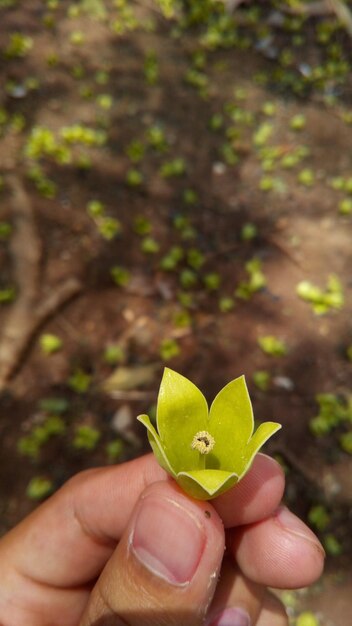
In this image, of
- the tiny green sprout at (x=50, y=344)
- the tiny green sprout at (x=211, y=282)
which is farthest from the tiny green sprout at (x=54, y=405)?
the tiny green sprout at (x=211, y=282)

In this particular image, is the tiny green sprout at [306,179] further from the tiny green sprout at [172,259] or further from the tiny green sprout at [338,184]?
the tiny green sprout at [172,259]

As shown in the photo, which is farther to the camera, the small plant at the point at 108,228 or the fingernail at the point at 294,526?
the small plant at the point at 108,228

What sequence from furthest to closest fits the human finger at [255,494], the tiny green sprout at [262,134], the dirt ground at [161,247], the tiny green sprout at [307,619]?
the tiny green sprout at [262,134], the dirt ground at [161,247], the tiny green sprout at [307,619], the human finger at [255,494]

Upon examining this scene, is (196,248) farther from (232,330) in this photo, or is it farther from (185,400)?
(185,400)

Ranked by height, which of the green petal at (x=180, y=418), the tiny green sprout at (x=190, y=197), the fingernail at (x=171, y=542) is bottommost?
the tiny green sprout at (x=190, y=197)

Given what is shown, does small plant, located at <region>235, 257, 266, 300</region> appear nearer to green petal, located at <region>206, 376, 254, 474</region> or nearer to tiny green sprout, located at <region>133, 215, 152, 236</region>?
tiny green sprout, located at <region>133, 215, 152, 236</region>

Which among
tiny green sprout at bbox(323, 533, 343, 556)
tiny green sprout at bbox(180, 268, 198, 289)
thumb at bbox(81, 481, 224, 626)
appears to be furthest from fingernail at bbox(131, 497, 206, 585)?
tiny green sprout at bbox(180, 268, 198, 289)

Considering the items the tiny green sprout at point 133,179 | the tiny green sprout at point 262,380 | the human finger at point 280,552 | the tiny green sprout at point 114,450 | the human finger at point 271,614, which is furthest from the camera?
the tiny green sprout at point 133,179
